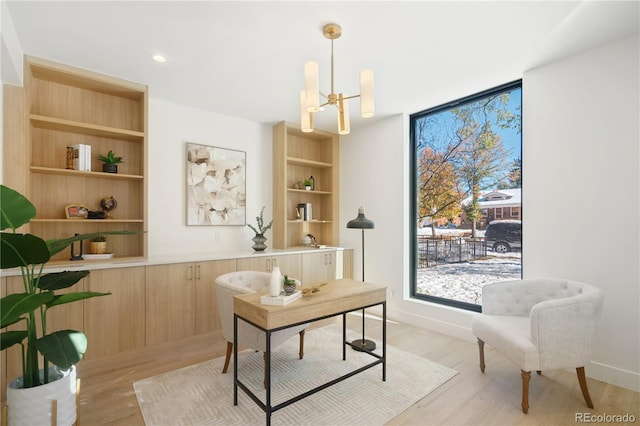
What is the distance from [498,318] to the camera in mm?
2695

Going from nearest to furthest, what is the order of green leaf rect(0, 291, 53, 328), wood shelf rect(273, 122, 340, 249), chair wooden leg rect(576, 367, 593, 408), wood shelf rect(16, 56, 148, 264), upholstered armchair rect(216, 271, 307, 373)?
green leaf rect(0, 291, 53, 328)
chair wooden leg rect(576, 367, 593, 408)
upholstered armchair rect(216, 271, 307, 373)
wood shelf rect(16, 56, 148, 264)
wood shelf rect(273, 122, 340, 249)

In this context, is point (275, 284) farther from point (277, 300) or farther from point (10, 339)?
point (10, 339)

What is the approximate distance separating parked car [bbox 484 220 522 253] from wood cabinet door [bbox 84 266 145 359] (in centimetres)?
363

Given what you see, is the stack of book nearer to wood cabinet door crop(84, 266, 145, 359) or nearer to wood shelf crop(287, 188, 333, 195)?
wood cabinet door crop(84, 266, 145, 359)

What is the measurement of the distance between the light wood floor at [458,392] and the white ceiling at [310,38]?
2.66 meters

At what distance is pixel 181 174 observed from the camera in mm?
3895

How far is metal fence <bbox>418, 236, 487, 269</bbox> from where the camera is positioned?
3703mm

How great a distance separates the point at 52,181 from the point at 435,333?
170 inches

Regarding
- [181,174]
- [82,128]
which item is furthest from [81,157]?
[181,174]

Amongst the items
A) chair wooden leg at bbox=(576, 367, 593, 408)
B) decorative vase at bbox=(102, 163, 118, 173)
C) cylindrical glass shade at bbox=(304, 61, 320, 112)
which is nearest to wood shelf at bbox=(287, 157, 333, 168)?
decorative vase at bbox=(102, 163, 118, 173)

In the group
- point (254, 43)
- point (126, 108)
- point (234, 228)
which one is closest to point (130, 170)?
point (126, 108)

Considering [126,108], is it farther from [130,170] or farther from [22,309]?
[22,309]

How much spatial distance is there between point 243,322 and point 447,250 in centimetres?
266

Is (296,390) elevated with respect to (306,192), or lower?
lower
